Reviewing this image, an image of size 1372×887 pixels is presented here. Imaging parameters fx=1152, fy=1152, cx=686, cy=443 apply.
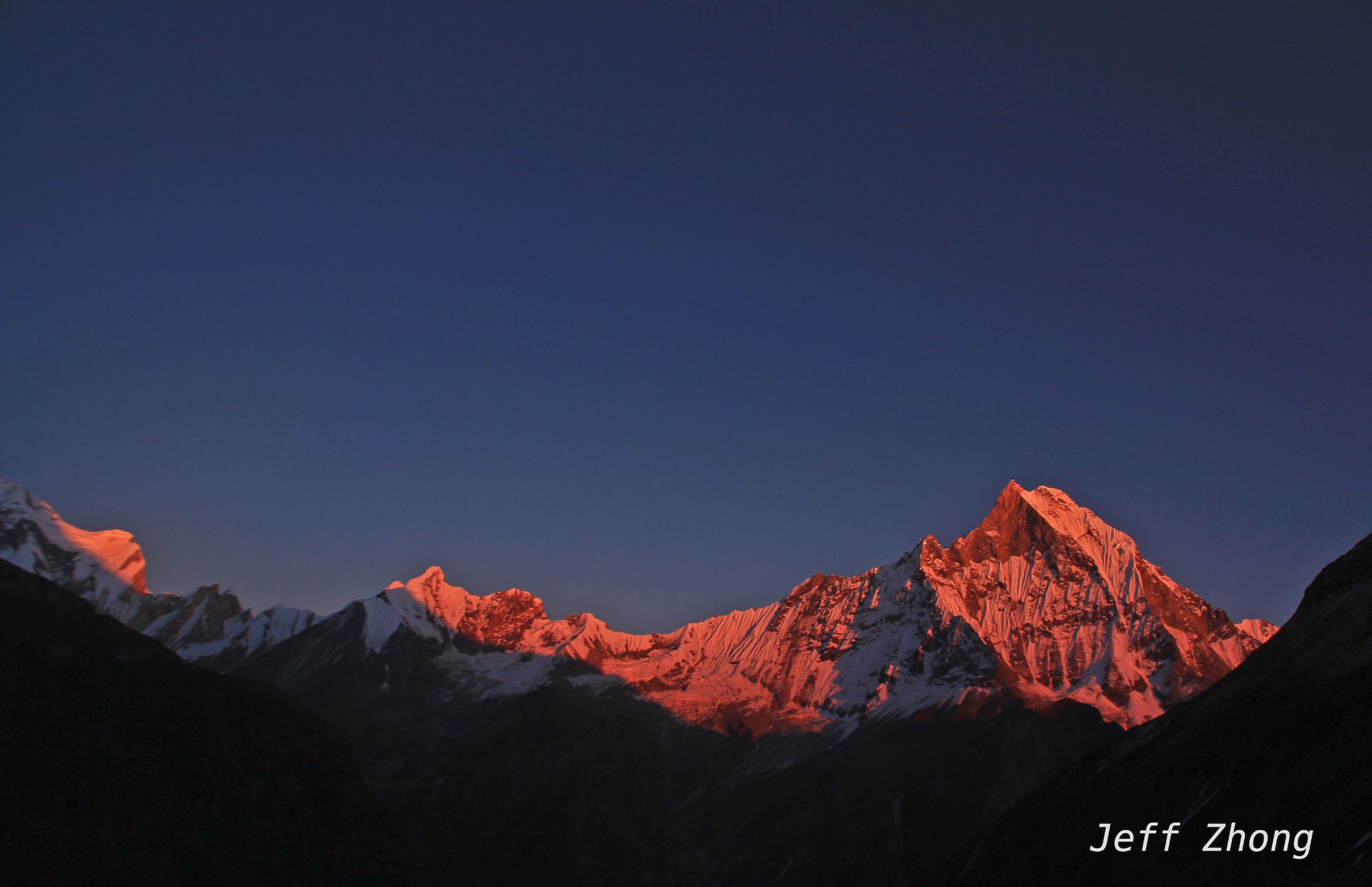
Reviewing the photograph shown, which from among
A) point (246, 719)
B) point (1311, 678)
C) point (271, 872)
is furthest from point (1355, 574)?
point (246, 719)

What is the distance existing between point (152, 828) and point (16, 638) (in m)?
35.4

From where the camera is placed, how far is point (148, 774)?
512 feet

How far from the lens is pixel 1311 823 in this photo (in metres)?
85.7

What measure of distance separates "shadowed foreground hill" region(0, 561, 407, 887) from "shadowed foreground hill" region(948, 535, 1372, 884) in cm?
9767

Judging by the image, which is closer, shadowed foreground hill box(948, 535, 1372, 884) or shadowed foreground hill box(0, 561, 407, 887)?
shadowed foreground hill box(948, 535, 1372, 884)

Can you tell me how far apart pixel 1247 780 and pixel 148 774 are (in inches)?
5317

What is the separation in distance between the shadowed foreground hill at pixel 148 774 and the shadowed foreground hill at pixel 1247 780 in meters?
97.7

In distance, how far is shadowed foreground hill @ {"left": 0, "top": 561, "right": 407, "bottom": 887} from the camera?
141000 millimetres

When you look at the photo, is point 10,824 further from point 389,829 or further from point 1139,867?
point 1139,867

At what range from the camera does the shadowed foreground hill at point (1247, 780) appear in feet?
285

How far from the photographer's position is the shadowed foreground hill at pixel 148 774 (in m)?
141

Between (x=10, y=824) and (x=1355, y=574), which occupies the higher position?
(x=1355, y=574)

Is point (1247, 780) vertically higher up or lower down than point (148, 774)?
higher up

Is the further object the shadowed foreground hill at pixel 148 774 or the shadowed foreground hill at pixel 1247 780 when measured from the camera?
the shadowed foreground hill at pixel 148 774
